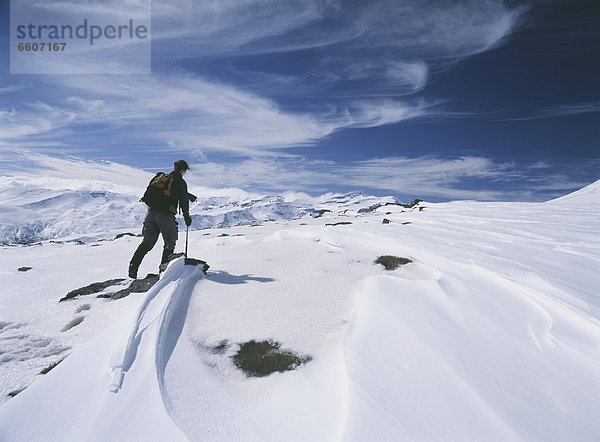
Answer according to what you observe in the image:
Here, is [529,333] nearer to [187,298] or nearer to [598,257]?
[598,257]

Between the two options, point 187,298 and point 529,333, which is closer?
point 529,333

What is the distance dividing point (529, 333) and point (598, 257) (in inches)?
169

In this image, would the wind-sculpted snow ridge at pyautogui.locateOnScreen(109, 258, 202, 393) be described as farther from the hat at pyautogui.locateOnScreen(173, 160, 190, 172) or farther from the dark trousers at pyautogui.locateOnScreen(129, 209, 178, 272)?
the hat at pyautogui.locateOnScreen(173, 160, 190, 172)

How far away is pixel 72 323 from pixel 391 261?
243 inches

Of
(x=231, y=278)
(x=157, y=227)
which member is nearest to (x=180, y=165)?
(x=157, y=227)

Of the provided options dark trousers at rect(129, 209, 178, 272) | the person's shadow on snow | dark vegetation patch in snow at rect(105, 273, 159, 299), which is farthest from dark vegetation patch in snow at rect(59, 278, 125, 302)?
the person's shadow on snow

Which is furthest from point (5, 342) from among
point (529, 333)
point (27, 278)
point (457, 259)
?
point (457, 259)

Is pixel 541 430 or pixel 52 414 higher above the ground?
pixel 541 430

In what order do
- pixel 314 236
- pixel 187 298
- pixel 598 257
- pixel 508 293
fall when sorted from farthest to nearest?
1. pixel 314 236
2. pixel 598 257
3. pixel 187 298
4. pixel 508 293

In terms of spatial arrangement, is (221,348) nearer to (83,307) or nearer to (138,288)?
(138,288)

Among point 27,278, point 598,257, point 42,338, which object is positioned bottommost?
point 27,278

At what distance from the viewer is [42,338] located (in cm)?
404

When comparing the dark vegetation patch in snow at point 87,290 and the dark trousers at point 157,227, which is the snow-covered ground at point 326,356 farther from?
the dark trousers at point 157,227

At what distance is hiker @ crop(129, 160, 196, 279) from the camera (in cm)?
678
